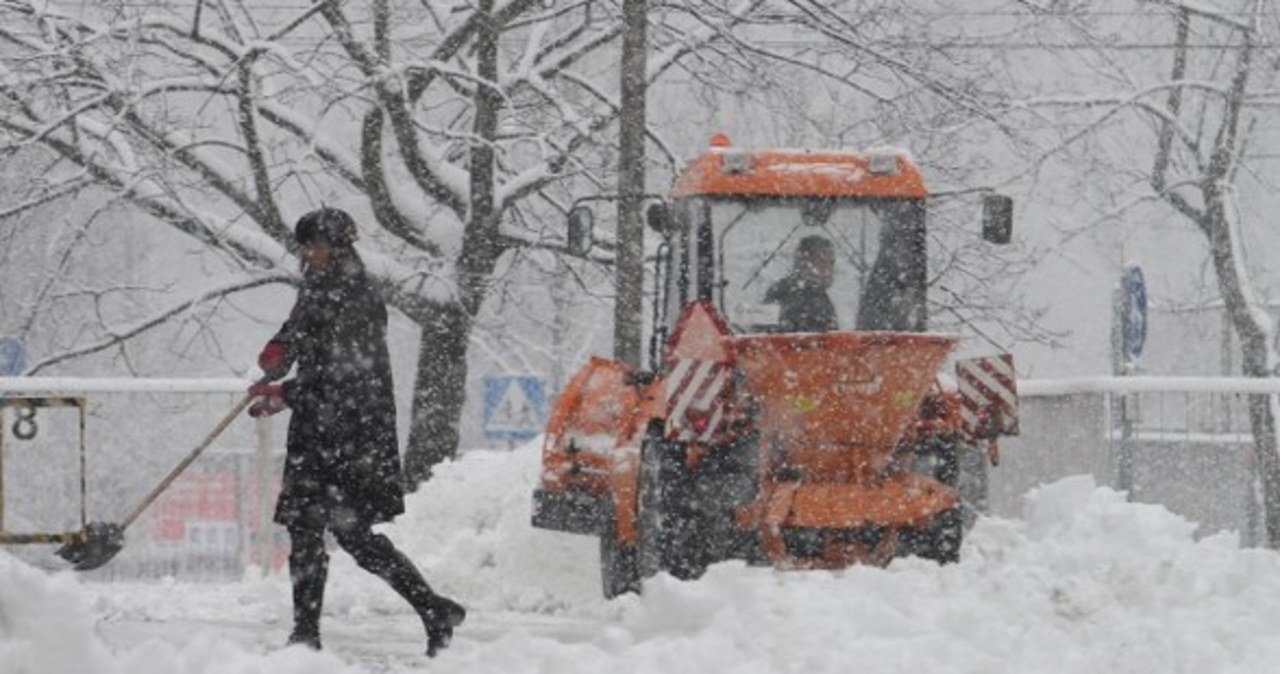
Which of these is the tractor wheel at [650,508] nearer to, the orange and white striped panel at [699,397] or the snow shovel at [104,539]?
the orange and white striped panel at [699,397]

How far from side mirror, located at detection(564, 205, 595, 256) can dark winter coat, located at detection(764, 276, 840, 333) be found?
1834mm

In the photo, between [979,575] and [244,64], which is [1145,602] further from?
[244,64]

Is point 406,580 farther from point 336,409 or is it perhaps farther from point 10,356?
point 10,356

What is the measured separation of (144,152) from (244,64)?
112 inches

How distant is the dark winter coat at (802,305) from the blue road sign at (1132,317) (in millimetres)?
5140

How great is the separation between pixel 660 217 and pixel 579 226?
0.92 metres

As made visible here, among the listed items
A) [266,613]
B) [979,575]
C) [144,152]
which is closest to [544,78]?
[144,152]

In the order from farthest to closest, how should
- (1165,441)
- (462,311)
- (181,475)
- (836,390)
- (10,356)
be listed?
1. (10,356)
2. (462,311)
3. (181,475)
4. (1165,441)
5. (836,390)

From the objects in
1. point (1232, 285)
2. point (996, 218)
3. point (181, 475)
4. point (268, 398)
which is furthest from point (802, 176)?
point (1232, 285)

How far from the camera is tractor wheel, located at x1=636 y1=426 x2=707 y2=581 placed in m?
12.3

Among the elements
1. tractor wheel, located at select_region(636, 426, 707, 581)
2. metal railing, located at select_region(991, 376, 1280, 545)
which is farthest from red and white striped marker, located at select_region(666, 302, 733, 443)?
metal railing, located at select_region(991, 376, 1280, 545)

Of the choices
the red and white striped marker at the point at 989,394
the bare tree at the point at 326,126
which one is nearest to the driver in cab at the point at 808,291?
the red and white striped marker at the point at 989,394

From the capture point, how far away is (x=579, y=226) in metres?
14.6

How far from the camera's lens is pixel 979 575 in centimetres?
922
